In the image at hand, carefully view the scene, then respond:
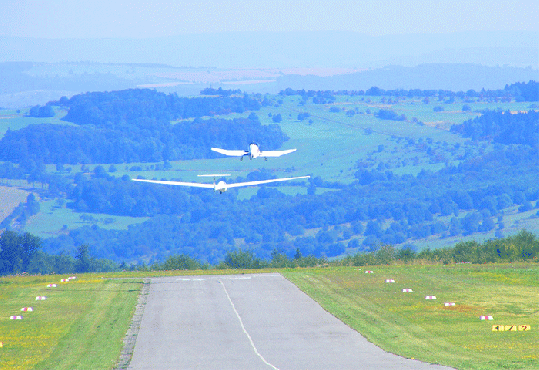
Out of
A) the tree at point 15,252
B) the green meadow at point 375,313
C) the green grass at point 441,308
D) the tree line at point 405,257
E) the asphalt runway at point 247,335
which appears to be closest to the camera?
the asphalt runway at point 247,335

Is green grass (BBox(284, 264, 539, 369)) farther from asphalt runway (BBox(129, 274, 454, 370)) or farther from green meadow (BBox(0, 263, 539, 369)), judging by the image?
asphalt runway (BBox(129, 274, 454, 370))

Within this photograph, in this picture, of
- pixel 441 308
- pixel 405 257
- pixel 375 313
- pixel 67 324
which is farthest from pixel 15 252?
pixel 441 308

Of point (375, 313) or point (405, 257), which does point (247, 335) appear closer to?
point (375, 313)

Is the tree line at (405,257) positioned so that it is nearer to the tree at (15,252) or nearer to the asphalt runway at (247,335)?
the asphalt runway at (247,335)

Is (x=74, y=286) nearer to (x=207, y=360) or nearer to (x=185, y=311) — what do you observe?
(x=185, y=311)

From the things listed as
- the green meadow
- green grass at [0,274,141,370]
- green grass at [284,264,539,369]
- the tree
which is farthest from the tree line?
the tree

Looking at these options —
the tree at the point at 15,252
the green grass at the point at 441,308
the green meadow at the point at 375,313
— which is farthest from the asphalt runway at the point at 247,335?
the tree at the point at 15,252
